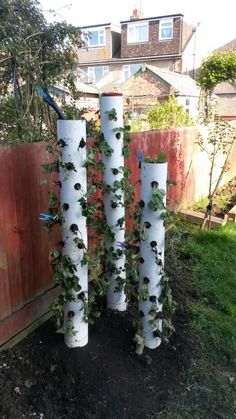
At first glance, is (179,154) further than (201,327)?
Yes

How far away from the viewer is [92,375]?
2227 millimetres

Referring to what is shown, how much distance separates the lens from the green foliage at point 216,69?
18.3 meters

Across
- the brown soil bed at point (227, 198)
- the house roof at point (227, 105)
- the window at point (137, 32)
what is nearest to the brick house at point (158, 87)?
the house roof at point (227, 105)

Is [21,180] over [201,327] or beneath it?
over

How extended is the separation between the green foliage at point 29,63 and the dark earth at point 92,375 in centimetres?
165

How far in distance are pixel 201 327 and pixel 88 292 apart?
1013 millimetres

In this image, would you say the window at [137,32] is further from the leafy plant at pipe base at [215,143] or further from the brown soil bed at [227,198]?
the leafy plant at pipe base at [215,143]

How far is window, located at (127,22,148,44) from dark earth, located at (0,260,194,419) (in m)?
36.6

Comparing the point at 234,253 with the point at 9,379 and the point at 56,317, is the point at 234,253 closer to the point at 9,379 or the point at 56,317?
the point at 56,317

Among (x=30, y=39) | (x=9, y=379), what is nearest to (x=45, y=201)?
(x=9, y=379)

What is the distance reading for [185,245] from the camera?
4.41 metres

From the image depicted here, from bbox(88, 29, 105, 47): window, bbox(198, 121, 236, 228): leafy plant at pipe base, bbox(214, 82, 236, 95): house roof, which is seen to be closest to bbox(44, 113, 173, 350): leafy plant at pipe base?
bbox(198, 121, 236, 228): leafy plant at pipe base

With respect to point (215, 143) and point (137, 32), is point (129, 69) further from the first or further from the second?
point (215, 143)

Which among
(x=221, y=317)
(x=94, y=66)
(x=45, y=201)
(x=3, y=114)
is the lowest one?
(x=221, y=317)
